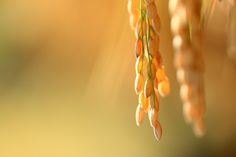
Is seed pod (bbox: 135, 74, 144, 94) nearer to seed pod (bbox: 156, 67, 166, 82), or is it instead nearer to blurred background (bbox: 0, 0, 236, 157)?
seed pod (bbox: 156, 67, 166, 82)

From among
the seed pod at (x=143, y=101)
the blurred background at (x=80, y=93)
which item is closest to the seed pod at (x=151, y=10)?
the seed pod at (x=143, y=101)

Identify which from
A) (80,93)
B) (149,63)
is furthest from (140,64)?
(80,93)

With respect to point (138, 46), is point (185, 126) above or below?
below

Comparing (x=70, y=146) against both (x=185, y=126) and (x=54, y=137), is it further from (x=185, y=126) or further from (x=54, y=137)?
(x=185, y=126)

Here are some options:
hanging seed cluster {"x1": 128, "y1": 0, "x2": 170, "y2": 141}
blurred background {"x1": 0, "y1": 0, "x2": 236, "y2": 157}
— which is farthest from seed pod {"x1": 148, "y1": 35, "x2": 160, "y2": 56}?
blurred background {"x1": 0, "y1": 0, "x2": 236, "y2": 157}

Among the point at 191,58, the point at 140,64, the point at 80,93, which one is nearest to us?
the point at 191,58

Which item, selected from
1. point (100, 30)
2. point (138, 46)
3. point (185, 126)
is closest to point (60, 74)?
point (100, 30)

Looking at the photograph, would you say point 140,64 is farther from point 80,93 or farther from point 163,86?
point 80,93

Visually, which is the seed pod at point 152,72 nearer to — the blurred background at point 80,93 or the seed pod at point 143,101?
the seed pod at point 143,101
